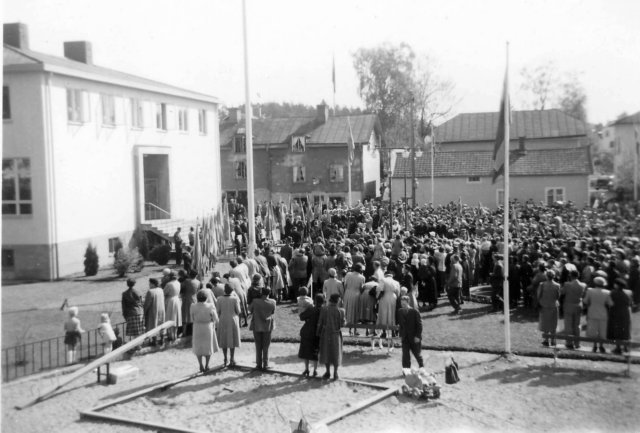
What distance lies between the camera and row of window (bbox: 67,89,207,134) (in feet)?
46.5

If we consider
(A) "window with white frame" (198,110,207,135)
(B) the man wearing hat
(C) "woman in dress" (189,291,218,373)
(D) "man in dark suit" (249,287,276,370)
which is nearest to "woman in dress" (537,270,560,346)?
(B) the man wearing hat

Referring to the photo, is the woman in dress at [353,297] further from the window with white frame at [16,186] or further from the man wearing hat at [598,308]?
the window with white frame at [16,186]

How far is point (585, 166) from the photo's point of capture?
131ft

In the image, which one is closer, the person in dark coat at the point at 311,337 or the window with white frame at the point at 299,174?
the person in dark coat at the point at 311,337

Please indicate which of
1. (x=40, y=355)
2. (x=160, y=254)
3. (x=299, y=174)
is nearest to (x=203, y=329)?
(x=40, y=355)

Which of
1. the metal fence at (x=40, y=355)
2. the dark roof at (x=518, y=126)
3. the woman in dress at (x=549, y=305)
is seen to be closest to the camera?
the metal fence at (x=40, y=355)

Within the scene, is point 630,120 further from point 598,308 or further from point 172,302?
point 172,302

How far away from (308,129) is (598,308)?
1420 inches

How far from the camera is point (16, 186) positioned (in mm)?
11391

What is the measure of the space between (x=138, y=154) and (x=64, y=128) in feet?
20.2

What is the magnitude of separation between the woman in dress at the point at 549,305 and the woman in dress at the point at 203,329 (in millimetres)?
6999

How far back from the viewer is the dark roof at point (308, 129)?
147ft

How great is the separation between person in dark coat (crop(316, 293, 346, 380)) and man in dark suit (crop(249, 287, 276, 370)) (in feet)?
3.61

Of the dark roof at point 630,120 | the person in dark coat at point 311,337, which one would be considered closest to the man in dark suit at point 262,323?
the person in dark coat at point 311,337
